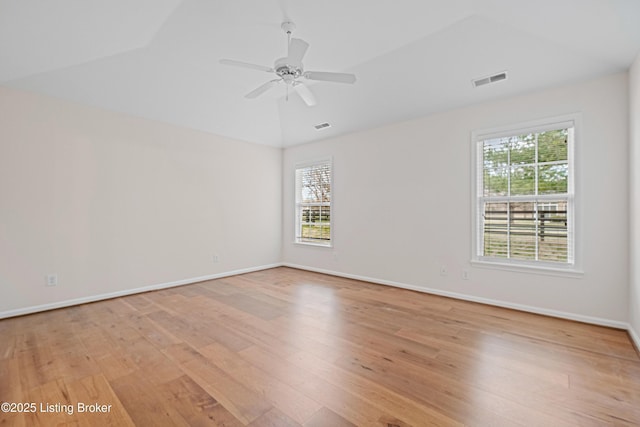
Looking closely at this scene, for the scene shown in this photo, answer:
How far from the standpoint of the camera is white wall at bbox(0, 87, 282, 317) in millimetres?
3299

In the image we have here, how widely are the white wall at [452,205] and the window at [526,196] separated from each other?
0.14m

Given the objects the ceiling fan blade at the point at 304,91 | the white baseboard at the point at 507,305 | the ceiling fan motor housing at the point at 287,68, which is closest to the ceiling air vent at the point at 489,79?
the ceiling fan blade at the point at 304,91

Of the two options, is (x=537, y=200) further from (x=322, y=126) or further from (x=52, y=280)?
(x=52, y=280)

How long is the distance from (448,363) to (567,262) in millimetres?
2101

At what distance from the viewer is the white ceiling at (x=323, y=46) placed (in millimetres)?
2484

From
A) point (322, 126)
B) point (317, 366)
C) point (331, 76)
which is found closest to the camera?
point (317, 366)

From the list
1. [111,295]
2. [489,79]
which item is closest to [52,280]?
[111,295]

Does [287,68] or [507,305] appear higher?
[287,68]

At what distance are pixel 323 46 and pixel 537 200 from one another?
306 cm

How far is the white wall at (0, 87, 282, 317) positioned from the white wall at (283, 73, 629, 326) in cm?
158

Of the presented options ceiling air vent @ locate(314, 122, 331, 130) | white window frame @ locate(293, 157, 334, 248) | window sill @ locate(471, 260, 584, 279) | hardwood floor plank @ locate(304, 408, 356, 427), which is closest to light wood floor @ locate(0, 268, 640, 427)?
hardwood floor plank @ locate(304, 408, 356, 427)

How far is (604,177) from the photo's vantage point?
9.73 ft

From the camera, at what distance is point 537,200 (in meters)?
3.38

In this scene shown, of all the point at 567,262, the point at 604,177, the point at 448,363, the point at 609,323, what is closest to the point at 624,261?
the point at 567,262
